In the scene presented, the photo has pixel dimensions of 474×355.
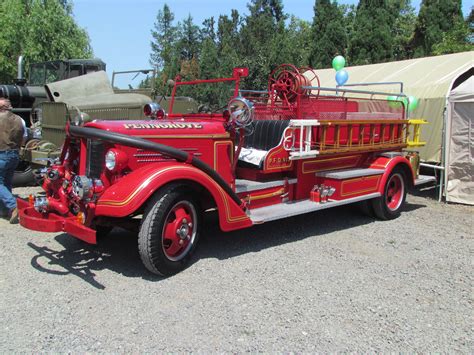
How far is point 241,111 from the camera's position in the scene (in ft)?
14.7

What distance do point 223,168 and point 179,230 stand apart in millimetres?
926

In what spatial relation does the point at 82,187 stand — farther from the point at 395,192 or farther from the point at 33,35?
the point at 33,35

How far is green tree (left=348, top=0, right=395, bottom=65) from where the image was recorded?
70.7ft

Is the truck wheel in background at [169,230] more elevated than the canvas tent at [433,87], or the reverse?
the canvas tent at [433,87]

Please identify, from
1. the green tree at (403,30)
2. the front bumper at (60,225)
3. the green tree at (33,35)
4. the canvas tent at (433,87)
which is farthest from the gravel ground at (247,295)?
the green tree at (403,30)

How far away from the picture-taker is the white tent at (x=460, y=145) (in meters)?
7.50

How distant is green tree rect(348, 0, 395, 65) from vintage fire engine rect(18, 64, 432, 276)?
53.1 feet

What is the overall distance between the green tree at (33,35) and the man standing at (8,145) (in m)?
14.9

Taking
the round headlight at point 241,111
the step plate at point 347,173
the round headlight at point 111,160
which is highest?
the round headlight at point 241,111

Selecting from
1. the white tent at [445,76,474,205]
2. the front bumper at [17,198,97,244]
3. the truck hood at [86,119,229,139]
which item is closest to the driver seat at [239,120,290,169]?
the truck hood at [86,119,229,139]

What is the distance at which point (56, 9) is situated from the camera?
67.4 feet

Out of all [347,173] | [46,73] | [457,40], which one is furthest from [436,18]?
[347,173]

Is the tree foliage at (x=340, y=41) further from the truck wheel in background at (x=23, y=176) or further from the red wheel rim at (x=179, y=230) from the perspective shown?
the red wheel rim at (x=179, y=230)

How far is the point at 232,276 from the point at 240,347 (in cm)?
118
